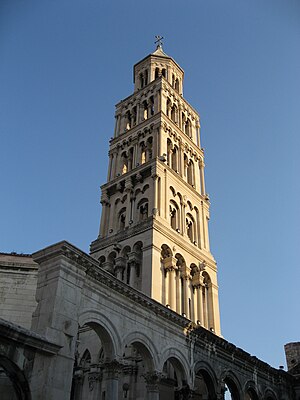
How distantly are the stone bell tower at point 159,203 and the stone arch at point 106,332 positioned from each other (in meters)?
10.2

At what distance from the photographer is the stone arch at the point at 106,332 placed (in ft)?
68.9

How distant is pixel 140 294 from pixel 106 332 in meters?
3.24

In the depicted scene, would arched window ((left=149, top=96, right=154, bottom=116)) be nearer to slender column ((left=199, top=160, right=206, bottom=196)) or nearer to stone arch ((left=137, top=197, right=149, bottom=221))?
slender column ((left=199, top=160, right=206, bottom=196))

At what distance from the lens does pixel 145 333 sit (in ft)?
78.0

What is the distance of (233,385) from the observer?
30578 mm

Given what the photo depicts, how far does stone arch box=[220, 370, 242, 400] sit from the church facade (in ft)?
0.26

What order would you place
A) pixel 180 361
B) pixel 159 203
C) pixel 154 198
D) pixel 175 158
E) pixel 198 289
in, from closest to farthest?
pixel 180 361, pixel 198 289, pixel 159 203, pixel 154 198, pixel 175 158

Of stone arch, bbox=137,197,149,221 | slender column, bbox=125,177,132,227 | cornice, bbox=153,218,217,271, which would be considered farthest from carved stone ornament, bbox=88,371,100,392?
stone arch, bbox=137,197,149,221

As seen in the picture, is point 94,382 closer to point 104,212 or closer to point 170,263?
point 170,263

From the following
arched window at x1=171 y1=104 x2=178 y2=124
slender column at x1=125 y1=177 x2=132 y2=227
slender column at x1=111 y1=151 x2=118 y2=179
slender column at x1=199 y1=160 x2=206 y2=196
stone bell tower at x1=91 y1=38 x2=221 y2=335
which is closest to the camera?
stone bell tower at x1=91 y1=38 x2=221 y2=335

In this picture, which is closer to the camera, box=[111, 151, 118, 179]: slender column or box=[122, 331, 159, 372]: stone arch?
box=[122, 331, 159, 372]: stone arch

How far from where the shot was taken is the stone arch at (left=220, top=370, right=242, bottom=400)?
30.1m

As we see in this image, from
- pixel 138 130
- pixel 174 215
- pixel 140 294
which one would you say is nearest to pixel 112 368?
pixel 140 294

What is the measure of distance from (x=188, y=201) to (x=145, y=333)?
808 inches
